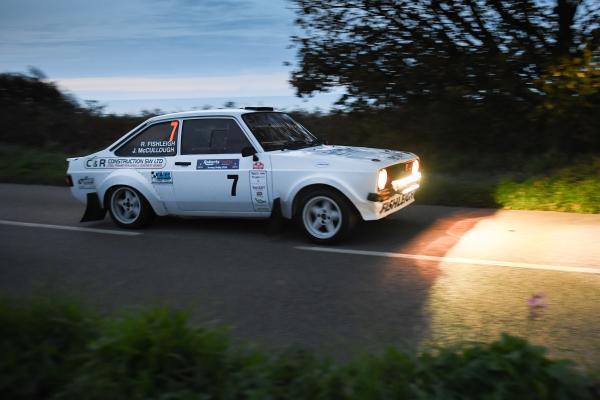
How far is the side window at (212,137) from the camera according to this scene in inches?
325

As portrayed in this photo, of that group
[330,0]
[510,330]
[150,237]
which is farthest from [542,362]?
[330,0]

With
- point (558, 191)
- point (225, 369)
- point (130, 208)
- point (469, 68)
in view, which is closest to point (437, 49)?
point (469, 68)

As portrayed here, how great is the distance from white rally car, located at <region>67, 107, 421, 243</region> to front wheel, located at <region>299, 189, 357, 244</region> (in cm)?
1

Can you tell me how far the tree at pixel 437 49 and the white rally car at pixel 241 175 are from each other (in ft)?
15.0

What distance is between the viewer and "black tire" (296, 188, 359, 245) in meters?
7.58

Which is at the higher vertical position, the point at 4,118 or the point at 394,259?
the point at 4,118

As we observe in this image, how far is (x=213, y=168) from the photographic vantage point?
826 cm

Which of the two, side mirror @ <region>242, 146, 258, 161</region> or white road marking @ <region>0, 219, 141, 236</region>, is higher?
side mirror @ <region>242, 146, 258, 161</region>

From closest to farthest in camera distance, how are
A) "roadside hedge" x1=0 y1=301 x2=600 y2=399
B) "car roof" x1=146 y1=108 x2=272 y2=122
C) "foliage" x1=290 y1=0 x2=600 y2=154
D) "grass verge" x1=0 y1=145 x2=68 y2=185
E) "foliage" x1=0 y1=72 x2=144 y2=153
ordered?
"roadside hedge" x1=0 y1=301 x2=600 y2=399 < "car roof" x1=146 y1=108 x2=272 y2=122 < "foliage" x1=290 y1=0 x2=600 y2=154 < "grass verge" x1=0 y1=145 x2=68 y2=185 < "foliage" x1=0 y1=72 x2=144 y2=153

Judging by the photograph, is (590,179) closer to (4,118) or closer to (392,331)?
(392,331)

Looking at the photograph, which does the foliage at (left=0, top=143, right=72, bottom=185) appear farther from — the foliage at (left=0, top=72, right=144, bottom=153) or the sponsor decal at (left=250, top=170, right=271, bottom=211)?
the sponsor decal at (left=250, top=170, right=271, bottom=211)

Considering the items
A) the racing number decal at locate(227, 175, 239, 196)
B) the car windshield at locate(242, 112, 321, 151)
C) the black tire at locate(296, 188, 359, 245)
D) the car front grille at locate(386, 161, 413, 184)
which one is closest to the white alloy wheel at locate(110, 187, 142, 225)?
the racing number decal at locate(227, 175, 239, 196)

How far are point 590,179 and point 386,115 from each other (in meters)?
4.67

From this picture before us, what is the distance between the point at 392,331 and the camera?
4871 millimetres
